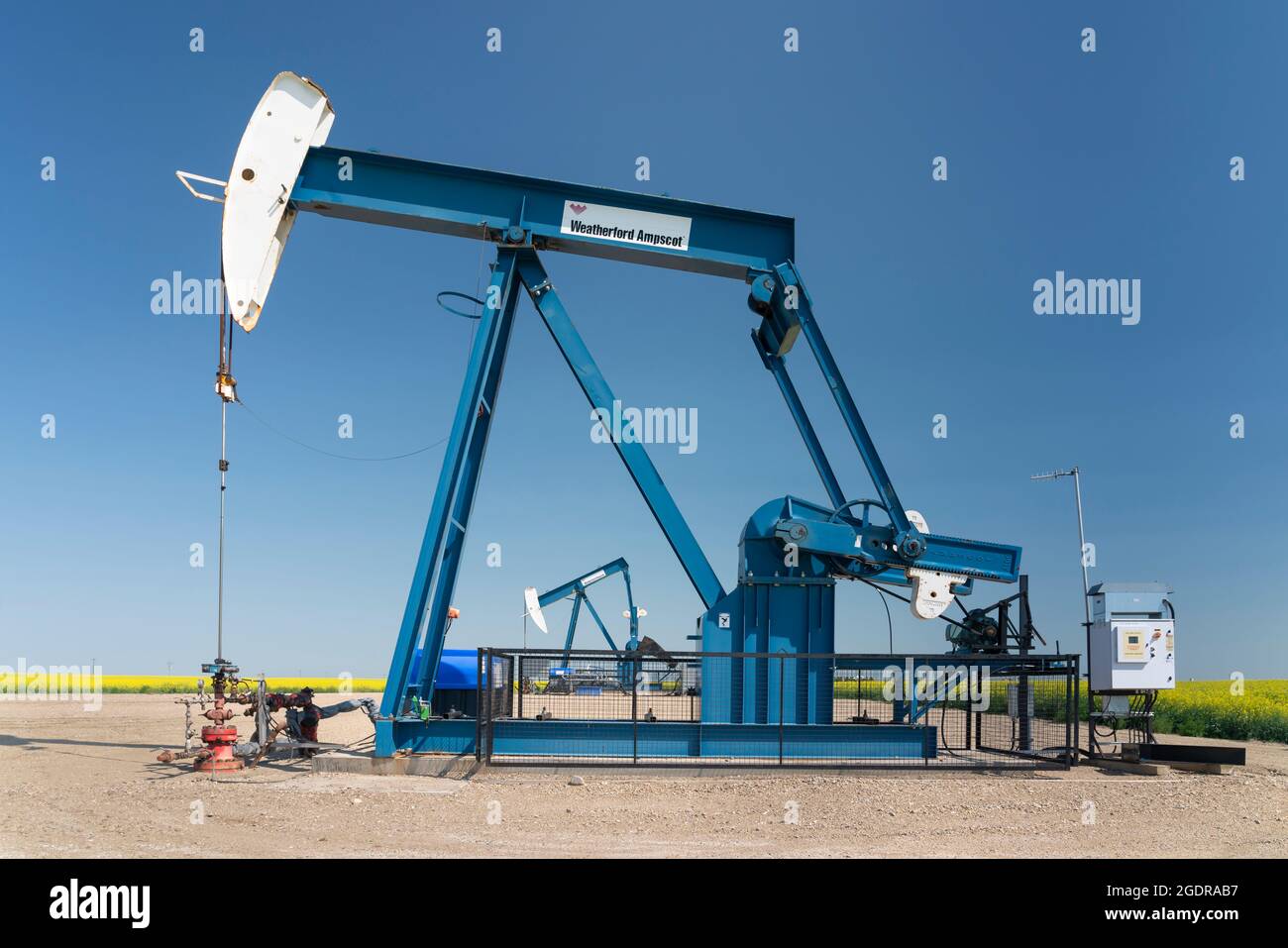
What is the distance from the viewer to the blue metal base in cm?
1065

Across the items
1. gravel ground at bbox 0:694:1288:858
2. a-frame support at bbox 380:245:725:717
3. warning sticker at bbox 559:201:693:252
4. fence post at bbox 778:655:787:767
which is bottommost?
gravel ground at bbox 0:694:1288:858

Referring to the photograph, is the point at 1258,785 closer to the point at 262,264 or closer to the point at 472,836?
the point at 472,836

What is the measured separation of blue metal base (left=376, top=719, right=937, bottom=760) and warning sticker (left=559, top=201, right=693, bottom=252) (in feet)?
18.5

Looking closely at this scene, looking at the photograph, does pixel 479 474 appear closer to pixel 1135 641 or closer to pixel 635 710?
pixel 635 710

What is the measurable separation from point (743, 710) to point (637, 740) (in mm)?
1245

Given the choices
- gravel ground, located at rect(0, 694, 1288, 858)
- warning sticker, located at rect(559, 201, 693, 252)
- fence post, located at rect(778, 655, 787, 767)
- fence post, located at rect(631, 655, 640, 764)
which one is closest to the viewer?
gravel ground, located at rect(0, 694, 1288, 858)

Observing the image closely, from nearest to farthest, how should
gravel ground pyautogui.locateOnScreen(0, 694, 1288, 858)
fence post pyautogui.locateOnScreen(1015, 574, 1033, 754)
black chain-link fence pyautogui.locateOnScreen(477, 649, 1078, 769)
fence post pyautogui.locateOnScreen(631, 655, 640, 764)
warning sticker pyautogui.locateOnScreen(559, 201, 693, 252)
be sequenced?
gravel ground pyautogui.locateOnScreen(0, 694, 1288, 858)
fence post pyautogui.locateOnScreen(631, 655, 640, 764)
black chain-link fence pyautogui.locateOnScreen(477, 649, 1078, 769)
warning sticker pyautogui.locateOnScreen(559, 201, 693, 252)
fence post pyautogui.locateOnScreen(1015, 574, 1033, 754)

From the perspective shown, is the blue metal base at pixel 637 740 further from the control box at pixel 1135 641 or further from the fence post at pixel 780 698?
the control box at pixel 1135 641

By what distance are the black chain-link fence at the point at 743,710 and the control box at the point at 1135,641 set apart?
1222mm

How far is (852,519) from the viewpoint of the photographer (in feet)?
38.5

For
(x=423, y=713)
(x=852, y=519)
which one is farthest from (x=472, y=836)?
(x=852, y=519)

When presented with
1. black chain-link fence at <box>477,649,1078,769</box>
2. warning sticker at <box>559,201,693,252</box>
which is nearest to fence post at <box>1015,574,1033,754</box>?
black chain-link fence at <box>477,649,1078,769</box>

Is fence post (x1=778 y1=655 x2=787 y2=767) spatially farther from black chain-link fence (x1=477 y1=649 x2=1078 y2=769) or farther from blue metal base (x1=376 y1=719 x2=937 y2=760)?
blue metal base (x1=376 y1=719 x2=937 y2=760)
